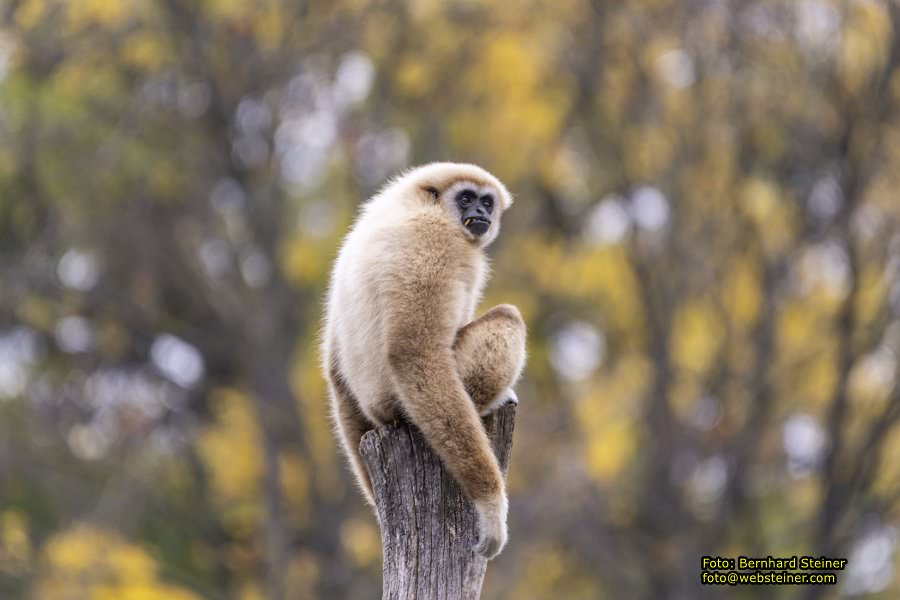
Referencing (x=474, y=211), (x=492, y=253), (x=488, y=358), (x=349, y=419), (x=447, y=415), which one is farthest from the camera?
(x=492, y=253)

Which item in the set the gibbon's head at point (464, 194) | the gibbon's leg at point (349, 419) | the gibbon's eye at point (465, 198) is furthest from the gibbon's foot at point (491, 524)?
the gibbon's eye at point (465, 198)

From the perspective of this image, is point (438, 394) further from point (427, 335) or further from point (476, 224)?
point (476, 224)

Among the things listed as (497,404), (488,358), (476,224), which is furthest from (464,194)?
(497,404)

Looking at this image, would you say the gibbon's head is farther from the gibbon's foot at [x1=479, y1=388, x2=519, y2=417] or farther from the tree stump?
the tree stump

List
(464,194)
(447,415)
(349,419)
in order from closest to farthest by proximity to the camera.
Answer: (447,415), (349,419), (464,194)

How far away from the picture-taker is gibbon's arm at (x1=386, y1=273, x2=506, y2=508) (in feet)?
18.6

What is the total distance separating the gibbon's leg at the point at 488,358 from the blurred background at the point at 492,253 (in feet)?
32.0

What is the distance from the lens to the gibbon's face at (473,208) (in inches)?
257

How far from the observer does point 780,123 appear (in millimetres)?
15930

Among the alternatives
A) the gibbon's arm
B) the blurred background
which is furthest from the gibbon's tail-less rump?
the blurred background

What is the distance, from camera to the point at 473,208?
6590mm

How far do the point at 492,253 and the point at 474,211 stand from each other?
32.3 ft

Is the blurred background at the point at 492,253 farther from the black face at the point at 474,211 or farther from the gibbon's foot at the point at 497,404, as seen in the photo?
the gibbon's foot at the point at 497,404

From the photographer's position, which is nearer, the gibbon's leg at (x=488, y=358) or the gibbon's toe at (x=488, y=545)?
the gibbon's toe at (x=488, y=545)
